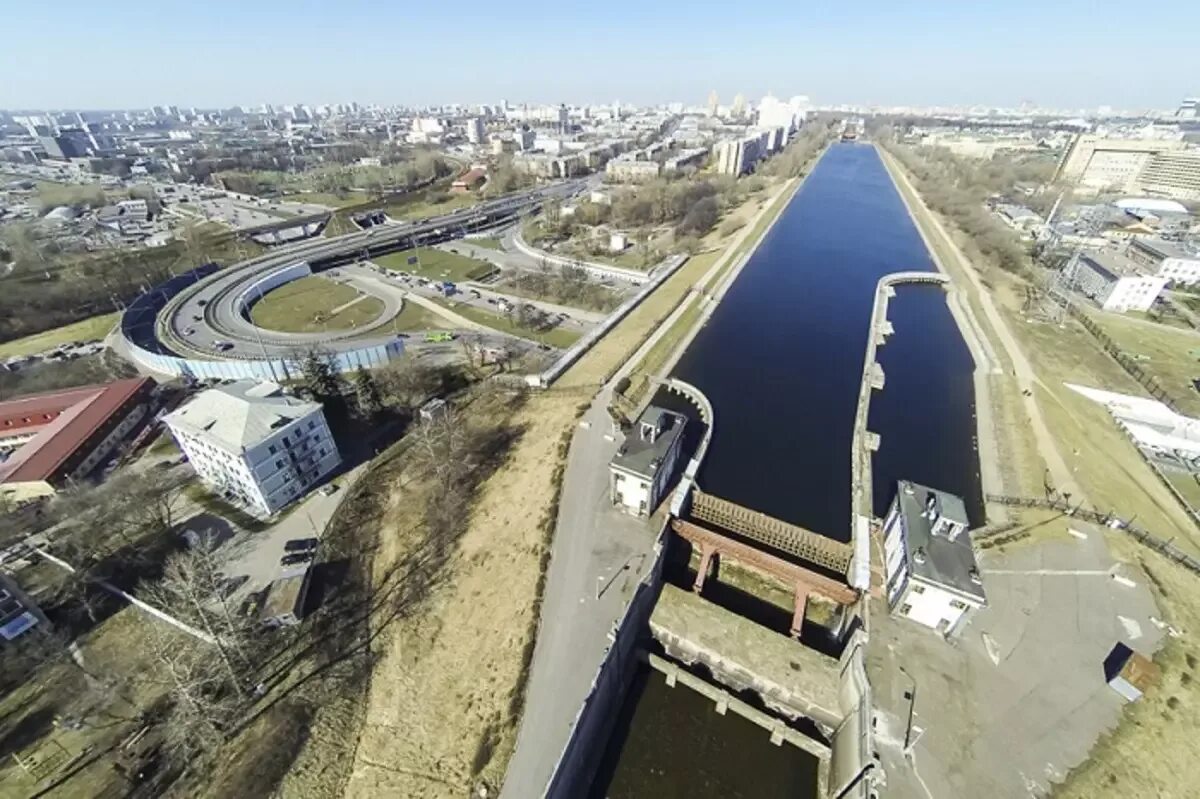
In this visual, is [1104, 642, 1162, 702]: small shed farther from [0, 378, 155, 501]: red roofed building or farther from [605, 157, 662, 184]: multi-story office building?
[605, 157, 662, 184]: multi-story office building

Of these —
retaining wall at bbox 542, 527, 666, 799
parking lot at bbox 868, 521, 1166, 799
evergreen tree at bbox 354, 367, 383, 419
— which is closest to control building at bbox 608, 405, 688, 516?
retaining wall at bbox 542, 527, 666, 799

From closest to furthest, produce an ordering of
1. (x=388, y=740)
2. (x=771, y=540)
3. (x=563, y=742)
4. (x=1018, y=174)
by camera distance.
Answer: (x=563, y=742) < (x=388, y=740) < (x=771, y=540) < (x=1018, y=174)

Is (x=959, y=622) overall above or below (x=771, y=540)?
above

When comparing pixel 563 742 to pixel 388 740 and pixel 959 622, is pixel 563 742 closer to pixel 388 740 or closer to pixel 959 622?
pixel 388 740

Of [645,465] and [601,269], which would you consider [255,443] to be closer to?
[645,465]

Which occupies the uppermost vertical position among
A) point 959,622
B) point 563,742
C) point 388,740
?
point 959,622

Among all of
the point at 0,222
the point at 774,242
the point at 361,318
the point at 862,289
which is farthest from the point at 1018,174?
the point at 0,222

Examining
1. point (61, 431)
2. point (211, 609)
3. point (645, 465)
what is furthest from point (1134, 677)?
point (61, 431)
